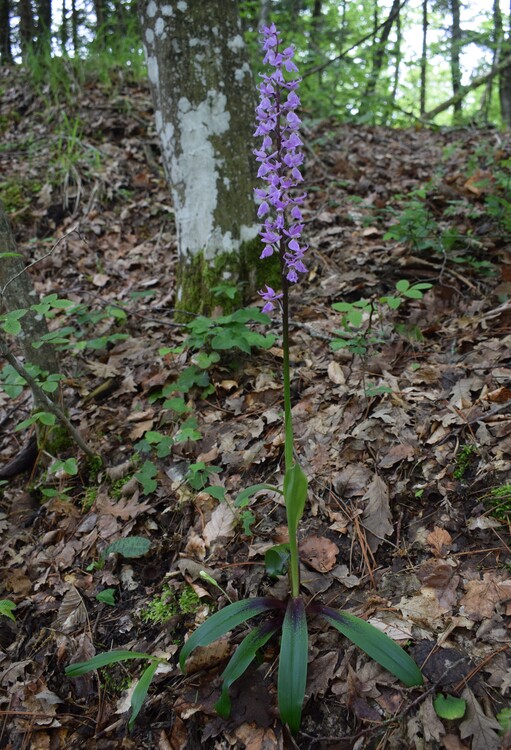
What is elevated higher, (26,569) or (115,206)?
(115,206)

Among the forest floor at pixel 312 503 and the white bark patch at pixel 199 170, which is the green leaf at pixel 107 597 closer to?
the forest floor at pixel 312 503

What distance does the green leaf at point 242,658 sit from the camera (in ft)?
5.48

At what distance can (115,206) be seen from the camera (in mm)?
5633

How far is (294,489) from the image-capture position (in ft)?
5.49

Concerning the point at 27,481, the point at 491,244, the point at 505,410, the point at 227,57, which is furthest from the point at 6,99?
the point at 505,410

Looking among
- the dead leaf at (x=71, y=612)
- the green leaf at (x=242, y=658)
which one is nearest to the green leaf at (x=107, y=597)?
the dead leaf at (x=71, y=612)

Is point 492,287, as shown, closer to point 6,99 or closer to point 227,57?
point 227,57

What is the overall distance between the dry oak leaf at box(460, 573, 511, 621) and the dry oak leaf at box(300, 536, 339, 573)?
0.53 m

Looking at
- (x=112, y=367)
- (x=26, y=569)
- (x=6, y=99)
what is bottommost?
(x=26, y=569)

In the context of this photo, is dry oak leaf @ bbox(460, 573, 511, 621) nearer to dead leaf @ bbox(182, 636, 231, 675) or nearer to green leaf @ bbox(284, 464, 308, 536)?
green leaf @ bbox(284, 464, 308, 536)

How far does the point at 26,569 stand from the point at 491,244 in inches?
140

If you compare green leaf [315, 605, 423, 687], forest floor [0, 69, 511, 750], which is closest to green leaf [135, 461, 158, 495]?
forest floor [0, 69, 511, 750]

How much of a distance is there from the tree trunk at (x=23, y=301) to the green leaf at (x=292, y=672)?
227 cm

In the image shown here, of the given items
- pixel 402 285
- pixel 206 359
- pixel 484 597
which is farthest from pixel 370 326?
pixel 484 597
